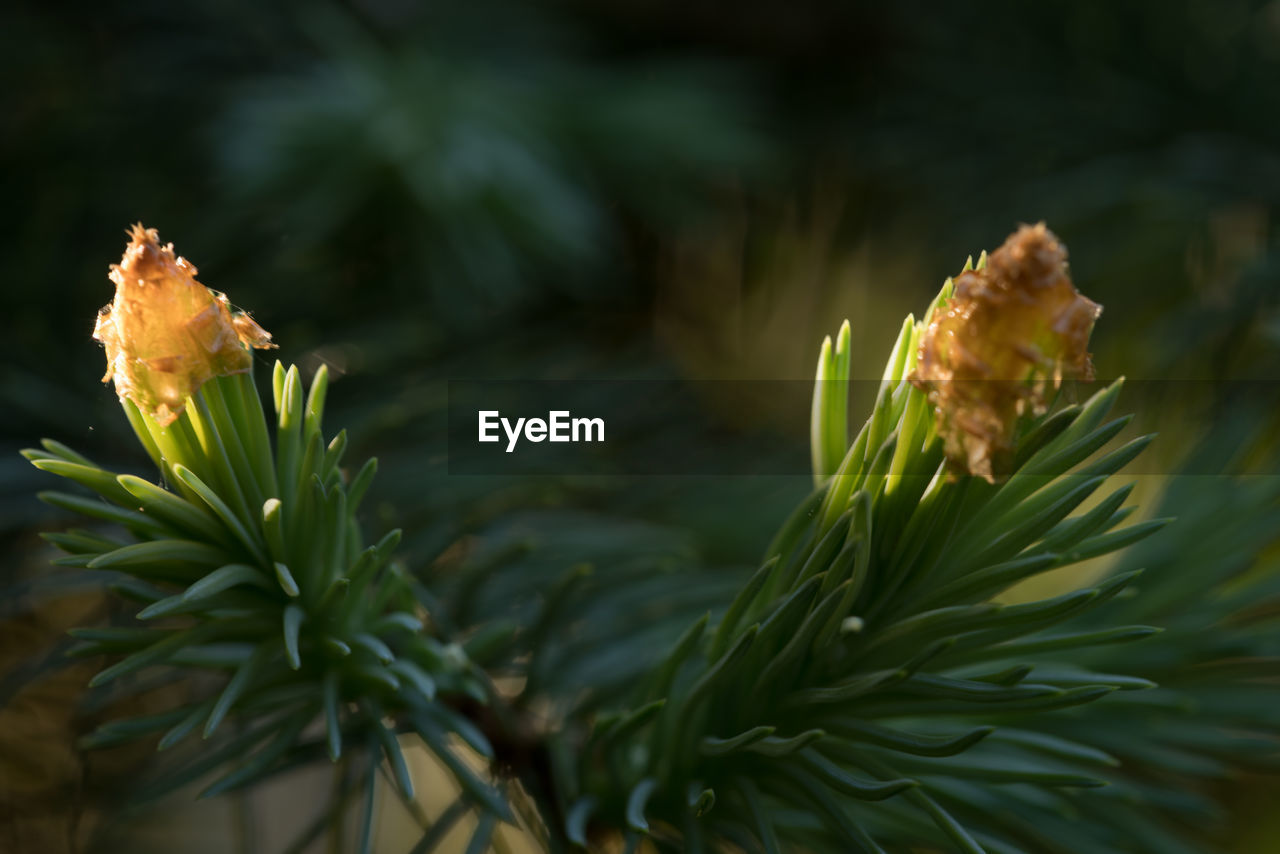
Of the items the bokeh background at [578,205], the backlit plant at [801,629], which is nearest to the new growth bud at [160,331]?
the backlit plant at [801,629]

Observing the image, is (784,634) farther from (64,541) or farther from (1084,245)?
(1084,245)

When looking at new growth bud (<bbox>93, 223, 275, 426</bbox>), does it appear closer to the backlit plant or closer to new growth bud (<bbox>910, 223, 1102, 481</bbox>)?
the backlit plant

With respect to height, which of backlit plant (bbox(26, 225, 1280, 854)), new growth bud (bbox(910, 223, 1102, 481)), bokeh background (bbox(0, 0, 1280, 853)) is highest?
bokeh background (bbox(0, 0, 1280, 853))

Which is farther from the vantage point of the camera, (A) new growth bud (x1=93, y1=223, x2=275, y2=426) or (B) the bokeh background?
(B) the bokeh background

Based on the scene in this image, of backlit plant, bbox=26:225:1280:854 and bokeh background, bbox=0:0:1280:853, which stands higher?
bokeh background, bbox=0:0:1280:853

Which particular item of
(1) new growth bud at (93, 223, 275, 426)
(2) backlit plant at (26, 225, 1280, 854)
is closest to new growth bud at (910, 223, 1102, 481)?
(2) backlit plant at (26, 225, 1280, 854)

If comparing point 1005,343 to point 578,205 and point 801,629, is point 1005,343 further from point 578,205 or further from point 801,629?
point 578,205
